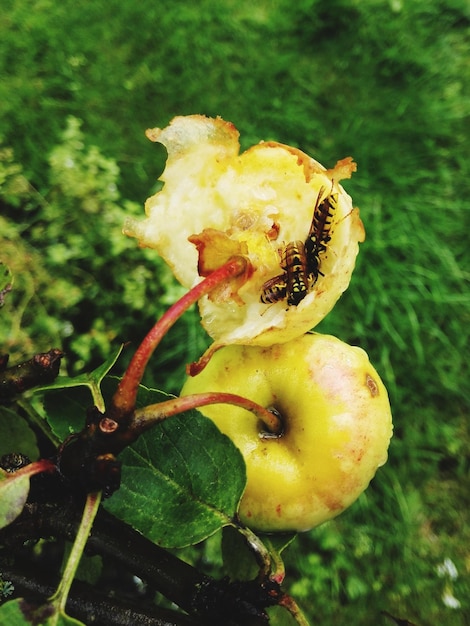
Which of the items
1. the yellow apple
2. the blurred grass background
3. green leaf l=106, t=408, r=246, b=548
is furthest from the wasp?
the blurred grass background

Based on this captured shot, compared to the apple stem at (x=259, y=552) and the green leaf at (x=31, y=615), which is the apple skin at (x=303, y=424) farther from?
the green leaf at (x=31, y=615)

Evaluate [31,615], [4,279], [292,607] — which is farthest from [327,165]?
[31,615]

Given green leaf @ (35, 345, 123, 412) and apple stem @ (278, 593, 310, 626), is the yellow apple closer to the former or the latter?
green leaf @ (35, 345, 123, 412)

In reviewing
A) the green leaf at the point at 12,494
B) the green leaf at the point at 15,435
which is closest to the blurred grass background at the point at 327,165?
the green leaf at the point at 15,435

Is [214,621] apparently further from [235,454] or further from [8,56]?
[8,56]

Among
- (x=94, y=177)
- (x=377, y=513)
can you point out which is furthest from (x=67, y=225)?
(x=377, y=513)

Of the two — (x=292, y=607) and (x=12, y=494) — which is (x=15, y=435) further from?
(x=292, y=607)

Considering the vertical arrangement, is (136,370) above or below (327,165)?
above
